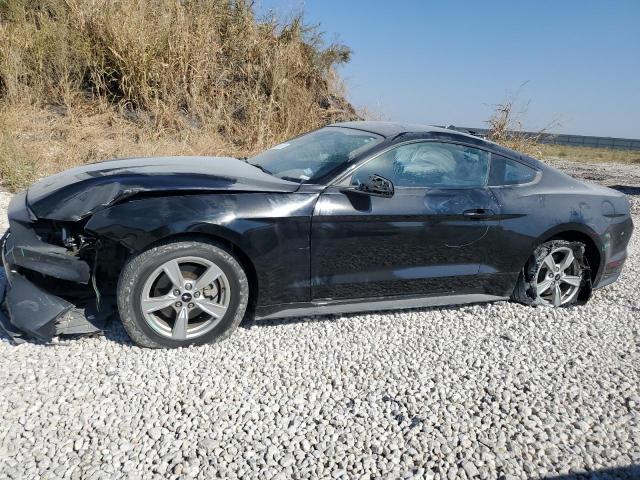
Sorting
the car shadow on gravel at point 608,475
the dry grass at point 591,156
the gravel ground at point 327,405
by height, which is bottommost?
the car shadow on gravel at point 608,475

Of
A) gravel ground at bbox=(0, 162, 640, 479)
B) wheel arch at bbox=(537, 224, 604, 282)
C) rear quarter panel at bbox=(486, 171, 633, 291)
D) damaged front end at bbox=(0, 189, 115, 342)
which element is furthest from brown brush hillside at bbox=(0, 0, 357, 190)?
wheel arch at bbox=(537, 224, 604, 282)

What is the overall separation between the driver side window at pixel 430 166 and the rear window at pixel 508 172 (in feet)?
0.22

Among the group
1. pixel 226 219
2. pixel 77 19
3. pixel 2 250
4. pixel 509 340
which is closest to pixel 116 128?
pixel 77 19

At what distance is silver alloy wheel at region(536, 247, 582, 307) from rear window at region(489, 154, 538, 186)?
660 mm

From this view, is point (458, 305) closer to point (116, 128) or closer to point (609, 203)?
point (609, 203)

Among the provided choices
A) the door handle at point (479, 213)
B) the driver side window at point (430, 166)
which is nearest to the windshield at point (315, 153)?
the driver side window at point (430, 166)

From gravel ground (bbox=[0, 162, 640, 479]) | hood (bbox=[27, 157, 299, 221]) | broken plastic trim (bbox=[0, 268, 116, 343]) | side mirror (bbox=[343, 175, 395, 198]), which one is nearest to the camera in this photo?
gravel ground (bbox=[0, 162, 640, 479])

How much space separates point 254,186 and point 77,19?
28.8 ft

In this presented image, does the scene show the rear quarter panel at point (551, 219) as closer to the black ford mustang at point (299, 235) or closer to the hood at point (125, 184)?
the black ford mustang at point (299, 235)

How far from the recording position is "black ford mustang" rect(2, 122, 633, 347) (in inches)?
120

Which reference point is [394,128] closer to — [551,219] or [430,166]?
[430,166]

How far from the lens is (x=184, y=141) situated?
9.54 meters

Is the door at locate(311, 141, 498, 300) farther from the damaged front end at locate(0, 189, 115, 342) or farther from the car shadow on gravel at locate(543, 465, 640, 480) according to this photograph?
the car shadow on gravel at locate(543, 465, 640, 480)

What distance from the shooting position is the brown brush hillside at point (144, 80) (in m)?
9.05
